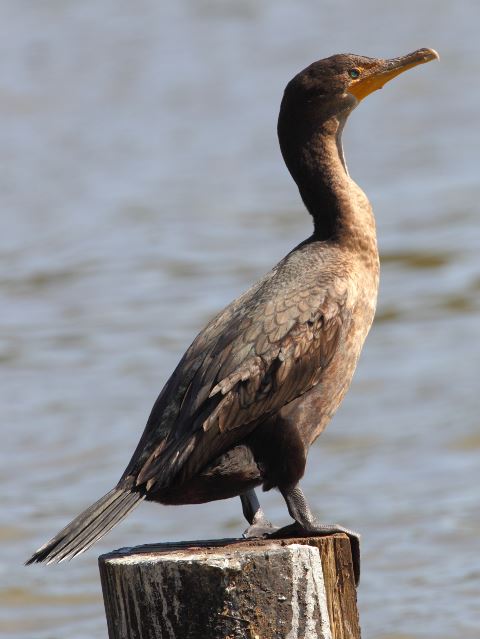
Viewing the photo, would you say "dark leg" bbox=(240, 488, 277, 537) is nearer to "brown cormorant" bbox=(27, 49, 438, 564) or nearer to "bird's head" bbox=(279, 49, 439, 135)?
"brown cormorant" bbox=(27, 49, 438, 564)

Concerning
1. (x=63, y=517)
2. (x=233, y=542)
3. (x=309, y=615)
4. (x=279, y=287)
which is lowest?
(x=309, y=615)

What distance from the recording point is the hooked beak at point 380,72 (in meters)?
6.65

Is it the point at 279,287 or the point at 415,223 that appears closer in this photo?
the point at 279,287

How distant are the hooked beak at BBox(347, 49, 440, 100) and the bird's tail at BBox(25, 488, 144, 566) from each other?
2.21m

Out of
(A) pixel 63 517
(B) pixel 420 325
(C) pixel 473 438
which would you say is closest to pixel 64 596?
(A) pixel 63 517

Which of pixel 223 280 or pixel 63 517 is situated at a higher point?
pixel 223 280

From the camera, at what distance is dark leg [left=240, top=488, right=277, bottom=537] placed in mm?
5887

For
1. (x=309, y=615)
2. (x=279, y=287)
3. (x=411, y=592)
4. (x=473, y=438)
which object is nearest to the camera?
(x=309, y=615)

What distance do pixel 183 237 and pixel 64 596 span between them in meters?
12.7

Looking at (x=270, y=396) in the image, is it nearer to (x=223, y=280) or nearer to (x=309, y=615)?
(x=309, y=615)

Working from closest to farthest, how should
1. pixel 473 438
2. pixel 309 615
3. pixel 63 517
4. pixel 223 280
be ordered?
pixel 309 615
pixel 63 517
pixel 473 438
pixel 223 280

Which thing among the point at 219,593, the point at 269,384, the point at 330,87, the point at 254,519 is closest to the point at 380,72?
the point at 330,87

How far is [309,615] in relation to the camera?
17.1 feet

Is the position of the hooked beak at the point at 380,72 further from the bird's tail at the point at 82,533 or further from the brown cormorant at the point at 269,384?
the bird's tail at the point at 82,533
